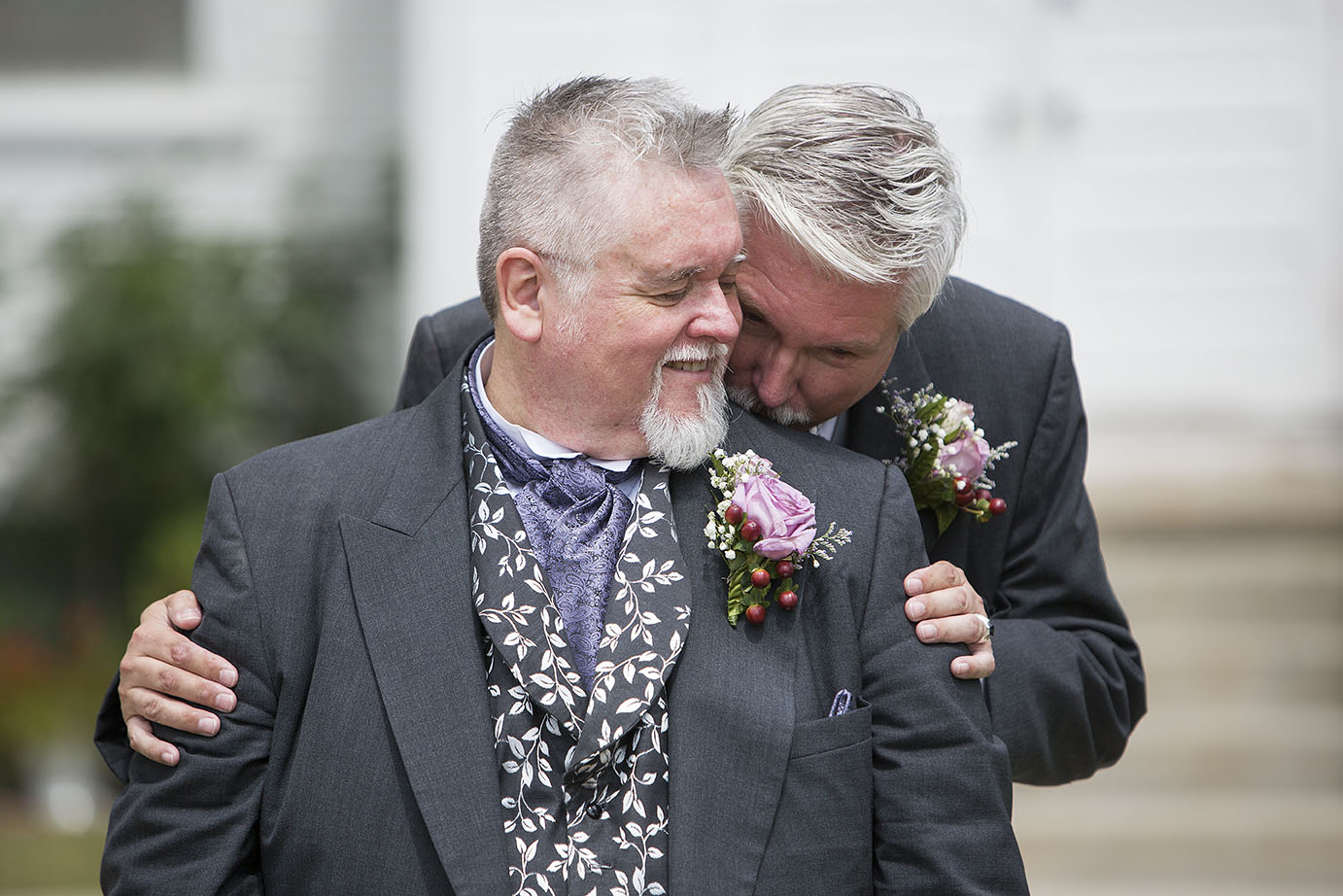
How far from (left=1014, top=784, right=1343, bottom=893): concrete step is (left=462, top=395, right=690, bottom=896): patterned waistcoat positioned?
10.1 ft

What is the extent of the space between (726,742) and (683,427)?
0.52m

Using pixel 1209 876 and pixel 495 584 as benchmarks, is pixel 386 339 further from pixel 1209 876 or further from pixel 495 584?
pixel 495 584

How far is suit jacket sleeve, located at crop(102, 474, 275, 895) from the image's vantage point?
7.18ft

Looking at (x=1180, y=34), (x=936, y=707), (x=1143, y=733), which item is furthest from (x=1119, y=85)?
(x=936, y=707)

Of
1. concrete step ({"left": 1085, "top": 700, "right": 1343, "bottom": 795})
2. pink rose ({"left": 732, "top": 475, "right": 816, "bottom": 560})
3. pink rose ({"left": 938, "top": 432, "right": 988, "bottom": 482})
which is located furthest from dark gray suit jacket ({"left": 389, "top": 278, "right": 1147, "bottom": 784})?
concrete step ({"left": 1085, "top": 700, "right": 1343, "bottom": 795})

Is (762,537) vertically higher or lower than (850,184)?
lower

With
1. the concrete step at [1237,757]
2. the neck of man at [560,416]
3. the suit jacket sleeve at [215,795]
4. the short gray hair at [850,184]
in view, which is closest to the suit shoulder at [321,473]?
the suit jacket sleeve at [215,795]

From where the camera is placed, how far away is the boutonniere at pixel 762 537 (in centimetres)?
223

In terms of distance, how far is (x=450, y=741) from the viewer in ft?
7.13

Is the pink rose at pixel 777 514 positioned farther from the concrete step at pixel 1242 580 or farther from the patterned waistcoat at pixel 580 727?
the concrete step at pixel 1242 580

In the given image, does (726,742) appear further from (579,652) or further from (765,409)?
(765,409)

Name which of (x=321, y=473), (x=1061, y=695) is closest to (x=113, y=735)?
(x=321, y=473)

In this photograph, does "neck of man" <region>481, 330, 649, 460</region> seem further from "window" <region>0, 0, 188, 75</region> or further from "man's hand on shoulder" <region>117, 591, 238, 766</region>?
"window" <region>0, 0, 188, 75</region>

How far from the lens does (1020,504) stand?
2.86m
